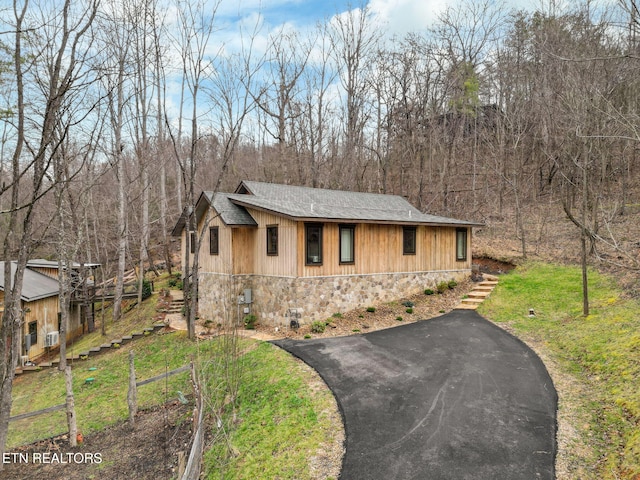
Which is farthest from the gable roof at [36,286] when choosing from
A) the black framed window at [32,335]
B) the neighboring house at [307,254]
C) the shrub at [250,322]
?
the shrub at [250,322]

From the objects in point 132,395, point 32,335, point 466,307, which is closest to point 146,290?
point 32,335

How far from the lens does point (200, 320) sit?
16344mm

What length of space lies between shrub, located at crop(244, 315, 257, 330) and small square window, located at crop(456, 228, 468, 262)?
9747 mm

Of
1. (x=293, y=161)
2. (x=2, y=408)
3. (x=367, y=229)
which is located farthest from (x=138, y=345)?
(x=293, y=161)

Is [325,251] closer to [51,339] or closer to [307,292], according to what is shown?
[307,292]

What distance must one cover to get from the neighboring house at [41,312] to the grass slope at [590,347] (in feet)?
61.9

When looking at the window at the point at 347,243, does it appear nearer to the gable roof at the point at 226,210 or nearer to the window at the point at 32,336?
the gable roof at the point at 226,210

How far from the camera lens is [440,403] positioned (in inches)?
288

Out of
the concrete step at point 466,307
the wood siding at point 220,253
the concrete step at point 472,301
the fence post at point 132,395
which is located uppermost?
the wood siding at point 220,253

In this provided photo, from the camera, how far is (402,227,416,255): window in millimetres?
15711

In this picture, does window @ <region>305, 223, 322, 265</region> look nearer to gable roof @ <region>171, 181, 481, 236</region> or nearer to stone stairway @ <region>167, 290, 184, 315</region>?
gable roof @ <region>171, 181, 481, 236</region>

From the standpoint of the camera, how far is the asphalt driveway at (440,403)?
5531 millimetres

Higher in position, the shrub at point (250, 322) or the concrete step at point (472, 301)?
the concrete step at point (472, 301)

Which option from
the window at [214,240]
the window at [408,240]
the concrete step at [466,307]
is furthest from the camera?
the window at [408,240]
